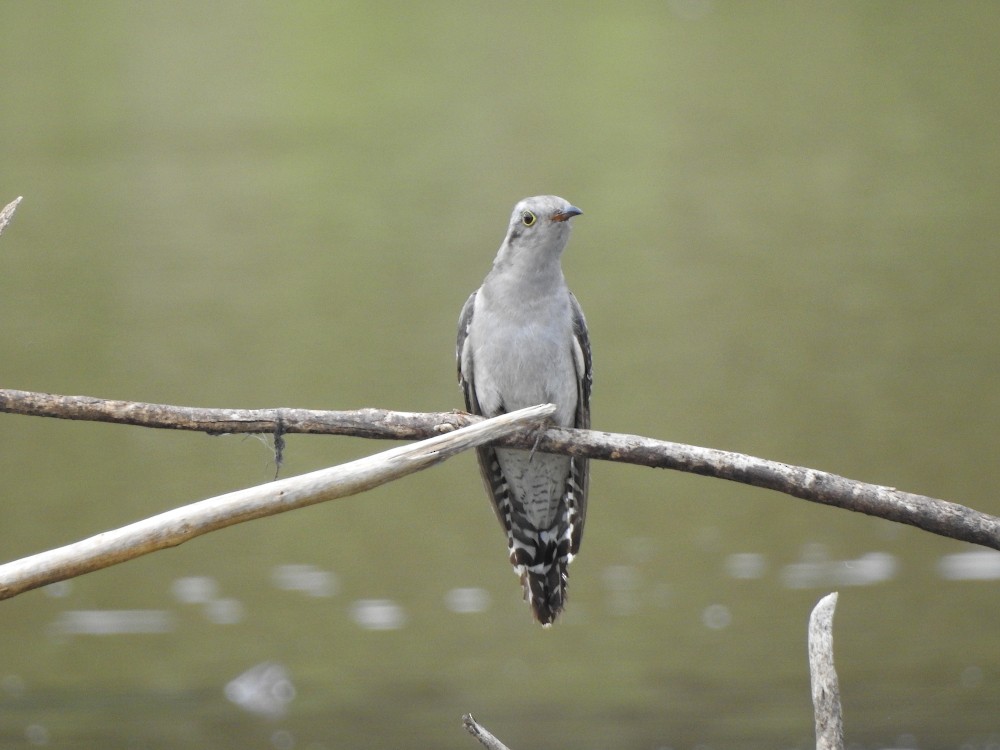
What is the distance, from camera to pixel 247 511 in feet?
12.8

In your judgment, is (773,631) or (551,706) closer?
(551,706)

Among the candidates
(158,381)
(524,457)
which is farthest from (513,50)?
(524,457)

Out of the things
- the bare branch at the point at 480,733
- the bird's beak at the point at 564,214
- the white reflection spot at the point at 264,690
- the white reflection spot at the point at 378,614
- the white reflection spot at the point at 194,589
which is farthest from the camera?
the white reflection spot at the point at 194,589

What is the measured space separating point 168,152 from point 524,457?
1390 cm

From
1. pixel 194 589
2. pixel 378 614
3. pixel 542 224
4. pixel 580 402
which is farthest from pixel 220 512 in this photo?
pixel 194 589

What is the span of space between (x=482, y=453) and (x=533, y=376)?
564 mm

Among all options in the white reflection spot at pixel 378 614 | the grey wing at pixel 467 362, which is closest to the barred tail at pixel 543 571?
the grey wing at pixel 467 362

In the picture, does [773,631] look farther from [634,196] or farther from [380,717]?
[634,196]

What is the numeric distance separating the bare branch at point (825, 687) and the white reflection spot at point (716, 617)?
6145 mm

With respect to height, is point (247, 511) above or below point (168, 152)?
below

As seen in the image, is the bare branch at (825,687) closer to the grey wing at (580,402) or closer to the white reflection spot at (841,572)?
the grey wing at (580,402)

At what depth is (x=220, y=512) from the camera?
12.7ft

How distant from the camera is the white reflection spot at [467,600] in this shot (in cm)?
1060

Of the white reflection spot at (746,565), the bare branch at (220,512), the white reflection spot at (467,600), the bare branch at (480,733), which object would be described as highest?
the white reflection spot at (746,565)
